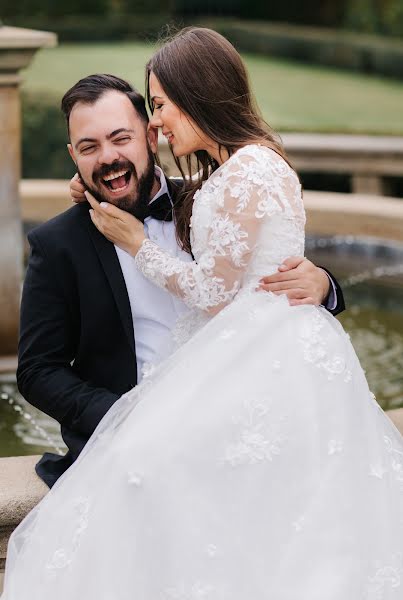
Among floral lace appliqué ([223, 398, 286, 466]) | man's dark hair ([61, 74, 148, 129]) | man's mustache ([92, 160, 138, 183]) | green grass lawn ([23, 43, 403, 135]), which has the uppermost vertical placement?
man's dark hair ([61, 74, 148, 129])

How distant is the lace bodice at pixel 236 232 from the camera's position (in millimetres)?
3100

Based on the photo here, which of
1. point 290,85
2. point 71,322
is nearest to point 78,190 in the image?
point 71,322

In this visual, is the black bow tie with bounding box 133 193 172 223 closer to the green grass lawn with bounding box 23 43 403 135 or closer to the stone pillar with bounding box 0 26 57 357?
the stone pillar with bounding box 0 26 57 357

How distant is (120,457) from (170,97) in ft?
3.46

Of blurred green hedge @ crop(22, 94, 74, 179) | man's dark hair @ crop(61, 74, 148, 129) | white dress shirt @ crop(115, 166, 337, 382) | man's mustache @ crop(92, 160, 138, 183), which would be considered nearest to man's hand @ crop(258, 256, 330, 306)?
white dress shirt @ crop(115, 166, 337, 382)

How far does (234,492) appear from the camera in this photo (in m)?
2.88

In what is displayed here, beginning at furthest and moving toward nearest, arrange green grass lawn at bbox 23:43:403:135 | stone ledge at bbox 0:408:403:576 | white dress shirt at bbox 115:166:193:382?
green grass lawn at bbox 23:43:403:135 → white dress shirt at bbox 115:166:193:382 → stone ledge at bbox 0:408:403:576

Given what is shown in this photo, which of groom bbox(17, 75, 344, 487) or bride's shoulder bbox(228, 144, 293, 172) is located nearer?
bride's shoulder bbox(228, 144, 293, 172)

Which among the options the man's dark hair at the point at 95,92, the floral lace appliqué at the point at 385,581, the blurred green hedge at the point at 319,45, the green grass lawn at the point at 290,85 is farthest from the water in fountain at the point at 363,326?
the blurred green hedge at the point at 319,45

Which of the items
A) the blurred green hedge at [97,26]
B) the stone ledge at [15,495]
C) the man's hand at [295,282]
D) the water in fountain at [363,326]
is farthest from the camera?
the blurred green hedge at [97,26]

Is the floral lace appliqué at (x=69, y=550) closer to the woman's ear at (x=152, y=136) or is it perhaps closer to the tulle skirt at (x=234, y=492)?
the tulle skirt at (x=234, y=492)

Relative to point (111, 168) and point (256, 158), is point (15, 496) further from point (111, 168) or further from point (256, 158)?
point (256, 158)

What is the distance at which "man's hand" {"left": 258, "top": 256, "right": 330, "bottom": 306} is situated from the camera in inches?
125

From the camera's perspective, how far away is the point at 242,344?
3.06m
